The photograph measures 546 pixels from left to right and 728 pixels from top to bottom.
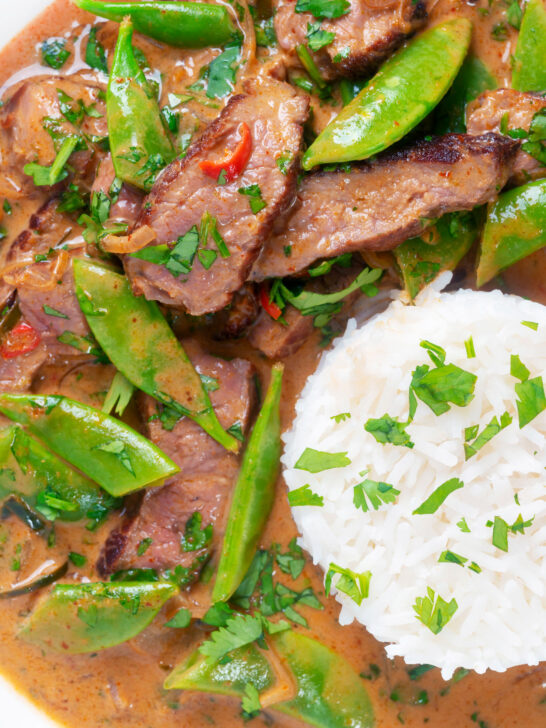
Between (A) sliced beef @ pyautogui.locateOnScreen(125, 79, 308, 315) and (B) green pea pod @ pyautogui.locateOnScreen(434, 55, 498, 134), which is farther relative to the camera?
(B) green pea pod @ pyautogui.locateOnScreen(434, 55, 498, 134)

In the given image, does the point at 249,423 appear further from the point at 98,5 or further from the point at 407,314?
the point at 98,5

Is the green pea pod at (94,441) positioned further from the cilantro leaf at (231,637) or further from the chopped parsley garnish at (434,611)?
the chopped parsley garnish at (434,611)

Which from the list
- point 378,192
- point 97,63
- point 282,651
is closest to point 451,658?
point 282,651

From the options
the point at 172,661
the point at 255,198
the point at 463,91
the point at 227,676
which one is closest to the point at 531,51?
the point at 463,91

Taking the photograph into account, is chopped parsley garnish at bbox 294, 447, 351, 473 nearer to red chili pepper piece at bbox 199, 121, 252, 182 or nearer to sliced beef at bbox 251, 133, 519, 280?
A: sliced beef at bbox 251, 133, 519, 280

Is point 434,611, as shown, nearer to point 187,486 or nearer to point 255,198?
point 187,486

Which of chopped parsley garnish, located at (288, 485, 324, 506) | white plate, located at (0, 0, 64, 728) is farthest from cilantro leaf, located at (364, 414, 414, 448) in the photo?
white plate, located at (0, 0, 64, 728)

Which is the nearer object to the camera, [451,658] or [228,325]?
[451,658]
